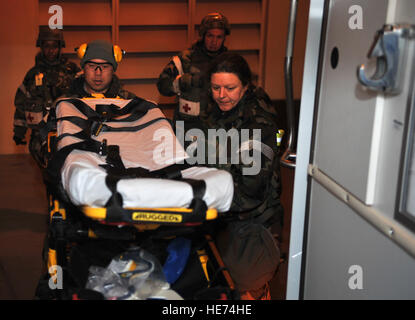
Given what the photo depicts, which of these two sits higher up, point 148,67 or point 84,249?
point 148,67

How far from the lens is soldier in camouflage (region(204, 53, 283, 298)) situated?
2412mm

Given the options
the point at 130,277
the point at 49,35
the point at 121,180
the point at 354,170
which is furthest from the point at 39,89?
the point at 354,170

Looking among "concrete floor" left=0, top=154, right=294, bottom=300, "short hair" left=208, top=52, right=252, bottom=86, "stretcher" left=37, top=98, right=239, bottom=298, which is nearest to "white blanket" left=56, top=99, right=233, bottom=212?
"stretcher" left=37, top=98, right=239, bottom=298

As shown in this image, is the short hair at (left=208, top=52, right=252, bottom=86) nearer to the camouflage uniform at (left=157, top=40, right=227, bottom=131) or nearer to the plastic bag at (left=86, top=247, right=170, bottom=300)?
the plastic bag at (left=86, top=247, right=170, bottom=300)

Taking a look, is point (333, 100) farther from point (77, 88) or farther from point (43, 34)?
point (43, 34)

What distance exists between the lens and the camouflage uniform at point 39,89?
472cm

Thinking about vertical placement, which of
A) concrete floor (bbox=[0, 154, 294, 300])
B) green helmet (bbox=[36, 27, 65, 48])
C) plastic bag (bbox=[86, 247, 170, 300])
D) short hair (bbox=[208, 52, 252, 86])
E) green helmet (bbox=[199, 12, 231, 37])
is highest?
green helmet (bbox=[199, 12, 231, 37])

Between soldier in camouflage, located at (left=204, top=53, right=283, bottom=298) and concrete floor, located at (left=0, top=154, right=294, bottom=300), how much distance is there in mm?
840

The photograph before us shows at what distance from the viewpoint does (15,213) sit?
182 inches

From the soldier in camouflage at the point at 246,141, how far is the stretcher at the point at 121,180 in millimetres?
417

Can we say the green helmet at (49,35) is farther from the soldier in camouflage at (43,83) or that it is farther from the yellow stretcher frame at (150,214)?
the yellow stretcher frame at (150,214)

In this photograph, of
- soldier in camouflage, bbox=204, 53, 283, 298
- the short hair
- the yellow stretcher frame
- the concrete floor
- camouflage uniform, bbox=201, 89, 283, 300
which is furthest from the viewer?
the concrete floor
